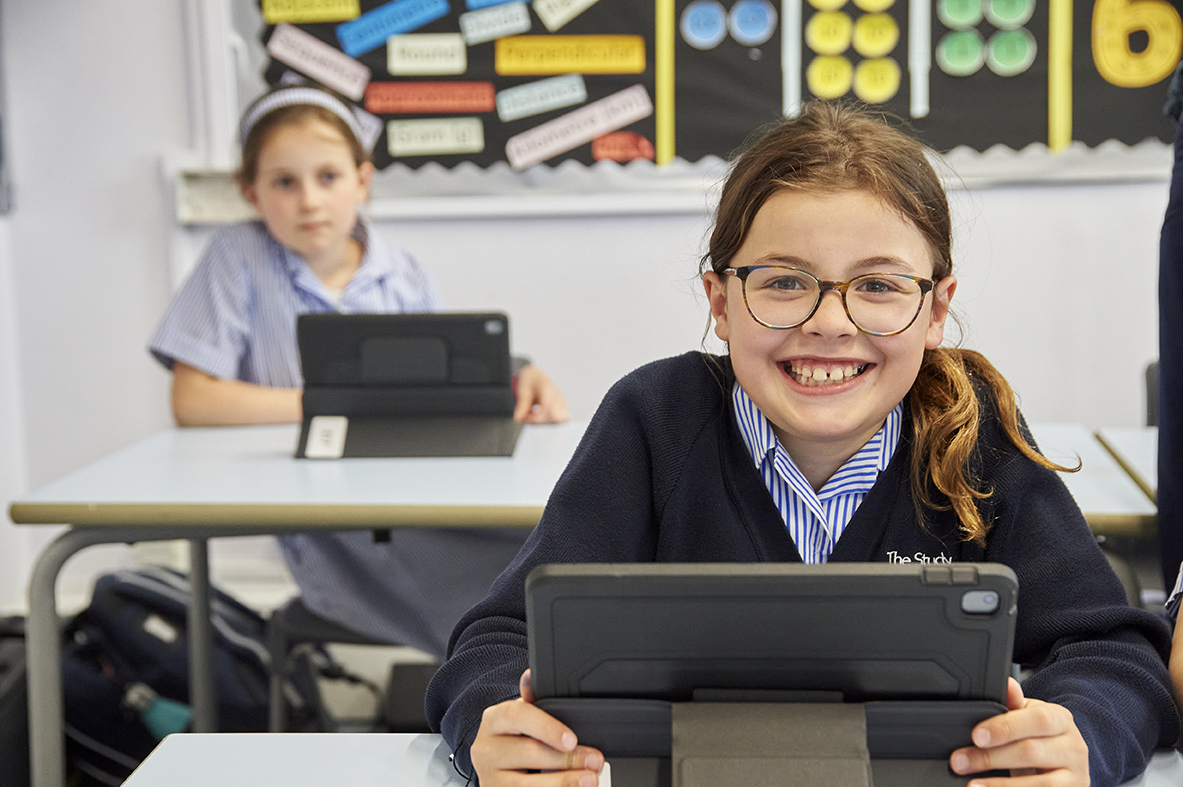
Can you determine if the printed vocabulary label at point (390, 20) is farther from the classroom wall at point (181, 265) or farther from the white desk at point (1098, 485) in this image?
the white desk at point (1098, 485)

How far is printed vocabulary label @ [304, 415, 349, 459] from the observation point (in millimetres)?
1737

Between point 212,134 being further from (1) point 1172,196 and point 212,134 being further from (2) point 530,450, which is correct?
(1) point 1172,196

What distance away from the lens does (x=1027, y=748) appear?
0.65 m

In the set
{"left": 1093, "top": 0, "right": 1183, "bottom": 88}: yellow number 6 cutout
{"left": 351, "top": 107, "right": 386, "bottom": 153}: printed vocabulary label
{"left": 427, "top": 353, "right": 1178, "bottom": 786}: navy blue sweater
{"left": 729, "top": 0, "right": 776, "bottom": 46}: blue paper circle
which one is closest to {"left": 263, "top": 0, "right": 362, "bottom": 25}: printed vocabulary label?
{"left": 351, "top": 107, "right": 386, "bottom": 153}: printed vocabulary label

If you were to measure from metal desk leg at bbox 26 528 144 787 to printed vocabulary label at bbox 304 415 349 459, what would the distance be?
316 millimetres

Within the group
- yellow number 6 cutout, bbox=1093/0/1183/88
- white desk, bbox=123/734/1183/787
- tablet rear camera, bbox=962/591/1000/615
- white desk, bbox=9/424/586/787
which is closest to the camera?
tablet rear camera, bbox=962/591/1000/615

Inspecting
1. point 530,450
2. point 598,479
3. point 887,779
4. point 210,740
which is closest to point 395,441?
point 530,450

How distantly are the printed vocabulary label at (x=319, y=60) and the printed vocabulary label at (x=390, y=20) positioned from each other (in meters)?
0.06

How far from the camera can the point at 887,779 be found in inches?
24.8

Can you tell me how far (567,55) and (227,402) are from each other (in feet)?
4.75

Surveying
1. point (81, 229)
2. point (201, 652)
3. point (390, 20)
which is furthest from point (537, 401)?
point (81, 229)

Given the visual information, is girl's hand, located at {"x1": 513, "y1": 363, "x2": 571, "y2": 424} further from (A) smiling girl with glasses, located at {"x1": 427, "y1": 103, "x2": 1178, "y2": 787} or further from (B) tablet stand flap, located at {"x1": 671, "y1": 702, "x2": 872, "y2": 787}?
(B) tablet stand flap, located at {"x1": 671, "y1": 702, "x2": 872, "y2": 787}

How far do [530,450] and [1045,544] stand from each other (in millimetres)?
985

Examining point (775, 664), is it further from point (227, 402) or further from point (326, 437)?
point (227, 402)
